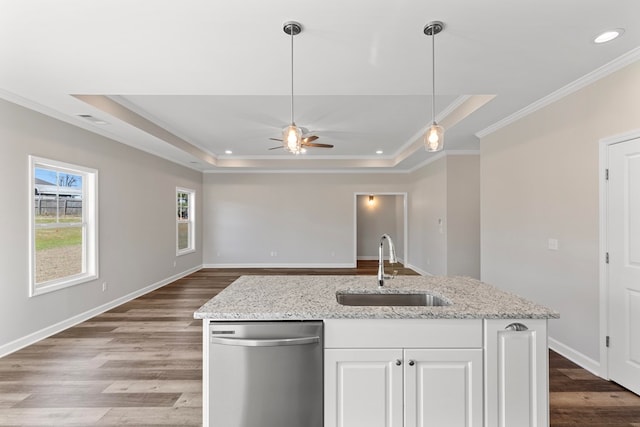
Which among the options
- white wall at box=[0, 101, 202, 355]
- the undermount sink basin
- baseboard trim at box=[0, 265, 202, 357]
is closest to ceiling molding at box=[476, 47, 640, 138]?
→ the undermount sink basin

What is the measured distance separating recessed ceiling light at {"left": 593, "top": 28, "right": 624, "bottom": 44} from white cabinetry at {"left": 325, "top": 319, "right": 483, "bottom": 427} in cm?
214

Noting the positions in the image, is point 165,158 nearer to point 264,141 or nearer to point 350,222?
point 264,141

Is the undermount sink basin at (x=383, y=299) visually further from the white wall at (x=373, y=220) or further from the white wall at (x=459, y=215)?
the white wall at (x=373, y=220)

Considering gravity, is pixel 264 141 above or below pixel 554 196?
above

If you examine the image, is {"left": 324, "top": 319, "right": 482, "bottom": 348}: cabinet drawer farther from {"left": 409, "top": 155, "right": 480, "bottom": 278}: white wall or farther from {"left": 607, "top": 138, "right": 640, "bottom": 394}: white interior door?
{"left": 409, "top": 155, "right": 480, "bottom": 278}: white wall

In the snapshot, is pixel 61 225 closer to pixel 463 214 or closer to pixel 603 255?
pixel 603 255

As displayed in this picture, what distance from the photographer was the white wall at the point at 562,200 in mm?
2585

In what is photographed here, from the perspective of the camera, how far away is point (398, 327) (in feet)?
5.16

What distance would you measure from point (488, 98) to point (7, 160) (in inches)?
194

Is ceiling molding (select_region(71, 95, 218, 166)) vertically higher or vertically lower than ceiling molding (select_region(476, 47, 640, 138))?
higher

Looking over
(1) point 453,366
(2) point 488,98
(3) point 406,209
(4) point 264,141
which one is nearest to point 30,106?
(4) point 264,141

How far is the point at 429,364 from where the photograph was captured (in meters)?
1.56

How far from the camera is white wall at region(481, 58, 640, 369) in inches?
102

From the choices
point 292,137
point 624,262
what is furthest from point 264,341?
point 624,262
